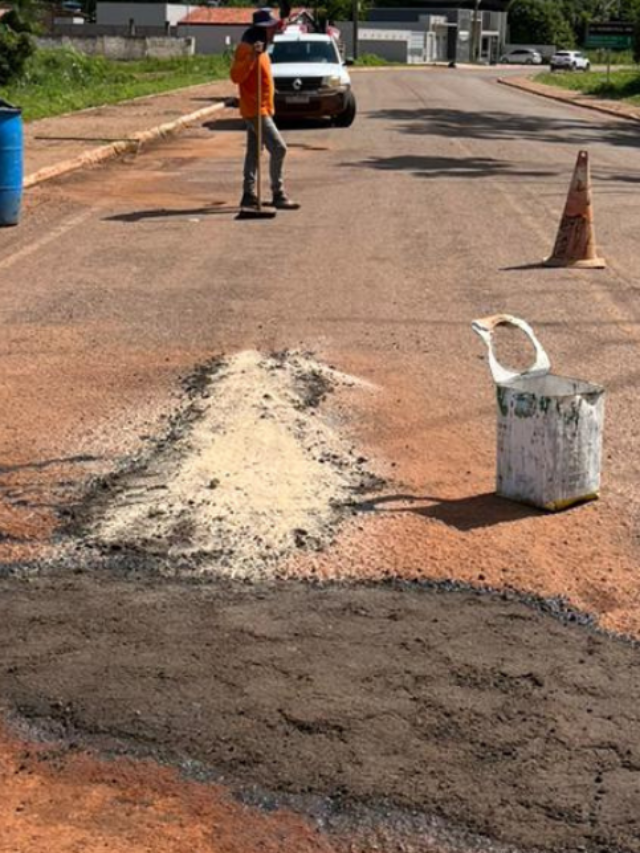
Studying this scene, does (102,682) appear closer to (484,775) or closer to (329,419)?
(484,775)

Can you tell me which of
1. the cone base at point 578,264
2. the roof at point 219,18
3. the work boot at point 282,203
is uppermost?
the roof at point 219,18

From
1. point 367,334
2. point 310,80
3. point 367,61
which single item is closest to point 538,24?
point 367,61

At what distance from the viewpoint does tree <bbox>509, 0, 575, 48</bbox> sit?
392 feet

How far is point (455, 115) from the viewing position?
31500 mm

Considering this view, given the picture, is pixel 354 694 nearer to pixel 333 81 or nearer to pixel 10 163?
pixel 10 163

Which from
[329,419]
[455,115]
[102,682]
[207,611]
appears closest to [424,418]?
[329,419]

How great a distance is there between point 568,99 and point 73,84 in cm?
1525

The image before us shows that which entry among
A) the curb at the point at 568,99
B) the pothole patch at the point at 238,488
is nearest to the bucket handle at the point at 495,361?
the pothole patch at the point at 238,488

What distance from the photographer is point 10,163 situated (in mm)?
13148

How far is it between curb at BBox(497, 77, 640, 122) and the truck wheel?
8973 mm

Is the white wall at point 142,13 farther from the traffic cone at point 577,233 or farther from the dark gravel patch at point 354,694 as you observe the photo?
the dark gravel patch at point 354,694

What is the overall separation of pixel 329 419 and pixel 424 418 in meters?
0.53

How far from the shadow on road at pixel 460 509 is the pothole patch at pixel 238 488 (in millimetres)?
152

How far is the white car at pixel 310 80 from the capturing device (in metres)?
25.8
